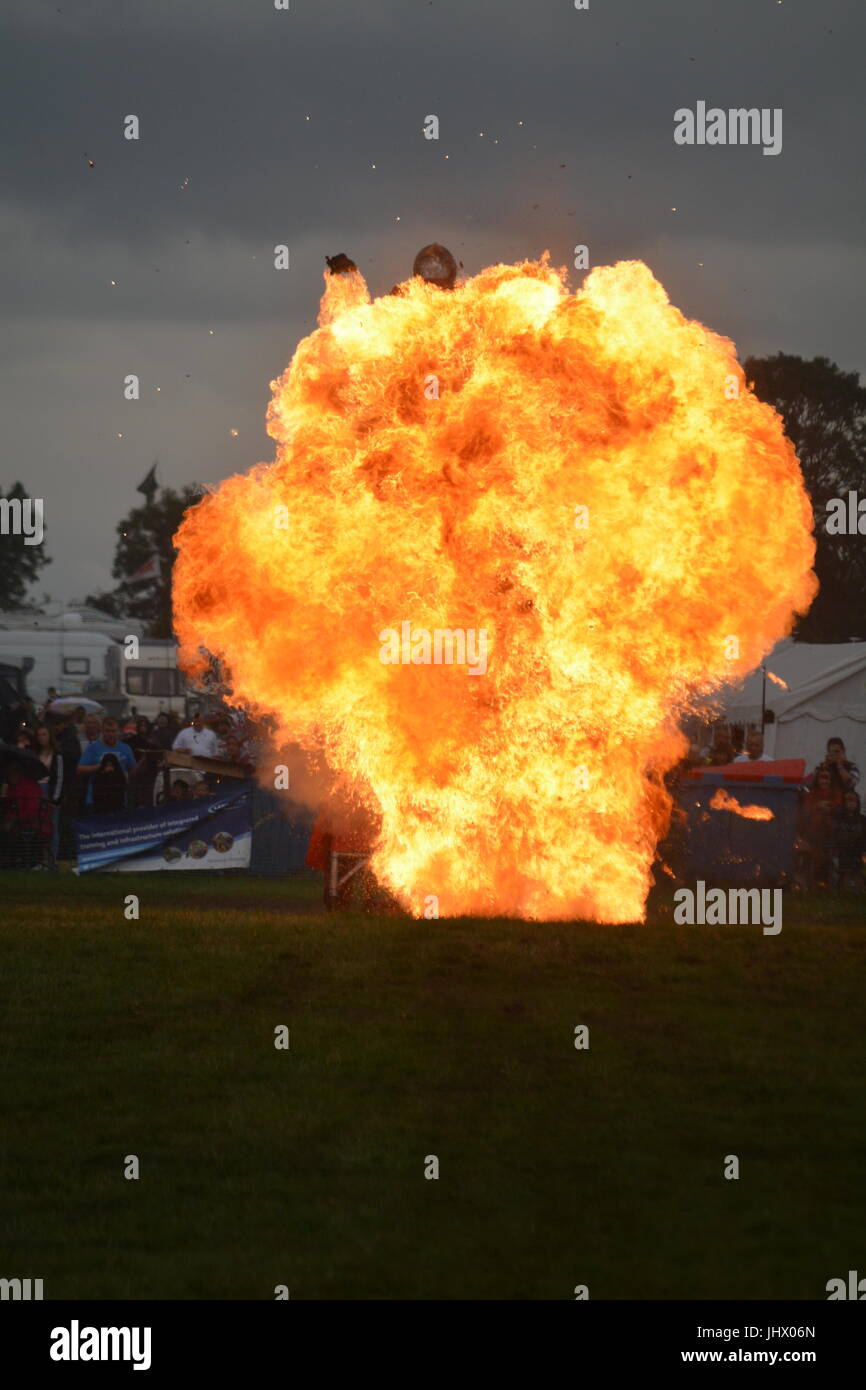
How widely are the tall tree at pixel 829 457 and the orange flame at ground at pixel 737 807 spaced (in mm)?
43407

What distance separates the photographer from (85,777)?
1081 inches

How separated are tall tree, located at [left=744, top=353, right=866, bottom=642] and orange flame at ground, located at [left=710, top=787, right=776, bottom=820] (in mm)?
43407

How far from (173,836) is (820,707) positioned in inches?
527

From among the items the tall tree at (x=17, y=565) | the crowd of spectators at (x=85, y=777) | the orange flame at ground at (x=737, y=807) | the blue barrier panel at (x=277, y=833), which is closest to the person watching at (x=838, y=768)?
the orange flame at ground at (x=737, y=807)

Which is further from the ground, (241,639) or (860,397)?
(860,397)

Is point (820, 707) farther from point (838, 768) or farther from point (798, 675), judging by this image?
point (838, 768)

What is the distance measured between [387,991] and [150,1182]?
14.6 ft

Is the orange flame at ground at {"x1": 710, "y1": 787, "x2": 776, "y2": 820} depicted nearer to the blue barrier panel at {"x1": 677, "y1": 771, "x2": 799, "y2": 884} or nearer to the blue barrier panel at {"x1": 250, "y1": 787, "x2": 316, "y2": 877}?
the blue barrier panel at {"x1": 677, "y1": 771, "x2": 799, "y2": 884}

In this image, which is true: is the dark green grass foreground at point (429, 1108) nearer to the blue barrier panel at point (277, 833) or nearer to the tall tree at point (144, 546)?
the blue barrier panel at point (277, 833)

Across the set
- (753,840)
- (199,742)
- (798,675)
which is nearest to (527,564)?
(753,840)

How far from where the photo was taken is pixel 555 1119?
10.8 meters

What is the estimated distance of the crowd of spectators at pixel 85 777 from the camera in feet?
86.9
